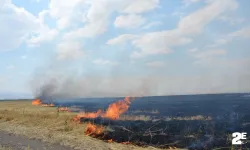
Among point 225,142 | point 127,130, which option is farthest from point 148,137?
point 225,142

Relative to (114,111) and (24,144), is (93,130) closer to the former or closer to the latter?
(24,144)

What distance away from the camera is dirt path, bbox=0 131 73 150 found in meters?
25.5

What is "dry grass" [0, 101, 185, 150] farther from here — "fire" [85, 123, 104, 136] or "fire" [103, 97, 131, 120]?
"fire" [103, 97, 131, 120]

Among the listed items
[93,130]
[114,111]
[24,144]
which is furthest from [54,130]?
[114,111]

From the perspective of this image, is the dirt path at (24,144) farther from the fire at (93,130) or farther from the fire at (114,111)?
the fire at (114,111)

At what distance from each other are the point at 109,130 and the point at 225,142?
10.9 meters

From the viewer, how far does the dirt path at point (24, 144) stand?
83.6 feet

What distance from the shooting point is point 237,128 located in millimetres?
32906

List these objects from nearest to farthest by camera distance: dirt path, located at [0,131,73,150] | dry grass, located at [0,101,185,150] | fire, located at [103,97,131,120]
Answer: dirt path, located at [0,131,73,150]
dry grass, located at [0,101,185,150]
fire, located at [103,97,131,120]

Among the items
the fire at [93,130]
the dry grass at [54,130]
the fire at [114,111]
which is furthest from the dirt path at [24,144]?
the fire at [114,111]

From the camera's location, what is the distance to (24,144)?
2709 centimetres

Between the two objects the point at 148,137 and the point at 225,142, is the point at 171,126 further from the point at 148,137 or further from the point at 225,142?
the point at 225,142

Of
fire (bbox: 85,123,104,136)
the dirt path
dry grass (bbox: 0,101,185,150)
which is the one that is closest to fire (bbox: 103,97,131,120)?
dry grass (bbox: 0,101,185,150)

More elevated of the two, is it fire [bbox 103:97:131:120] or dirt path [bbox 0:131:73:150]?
fire [bbox 103:97:131:120]
